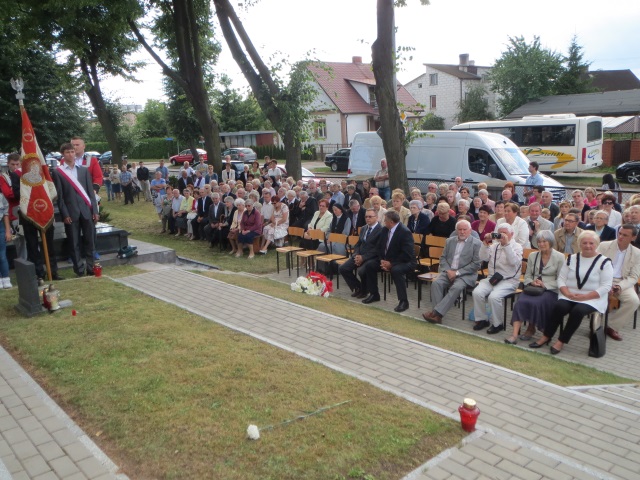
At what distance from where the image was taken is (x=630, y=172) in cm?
2597

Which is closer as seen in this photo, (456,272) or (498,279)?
(498,279)

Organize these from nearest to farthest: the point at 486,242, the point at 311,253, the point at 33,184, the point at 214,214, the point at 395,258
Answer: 1. the point at 33,184
2. the point at 486,242
3. the point at 395,258
4. the point at 311,253
5. the point at 214,214

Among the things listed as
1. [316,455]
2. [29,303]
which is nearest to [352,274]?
[29,303]

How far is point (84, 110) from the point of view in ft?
90.1

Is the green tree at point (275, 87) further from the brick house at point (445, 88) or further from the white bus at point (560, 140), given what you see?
the brick house at point (445, 88)

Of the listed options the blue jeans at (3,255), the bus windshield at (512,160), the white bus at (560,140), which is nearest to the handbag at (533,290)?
the blue jeans at (3,255)

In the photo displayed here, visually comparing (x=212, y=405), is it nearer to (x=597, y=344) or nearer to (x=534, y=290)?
(x=534, y=290)

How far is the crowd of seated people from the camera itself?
7.38 metres

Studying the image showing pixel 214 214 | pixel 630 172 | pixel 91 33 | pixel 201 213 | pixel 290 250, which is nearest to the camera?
pixel 290 250

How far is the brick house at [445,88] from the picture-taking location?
179 ft

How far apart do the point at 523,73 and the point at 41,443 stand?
4611 cm

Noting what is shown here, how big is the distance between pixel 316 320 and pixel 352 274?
2.60 meters

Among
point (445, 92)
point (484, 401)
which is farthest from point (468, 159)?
point (445, 92)

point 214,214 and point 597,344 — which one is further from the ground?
point 214,214
